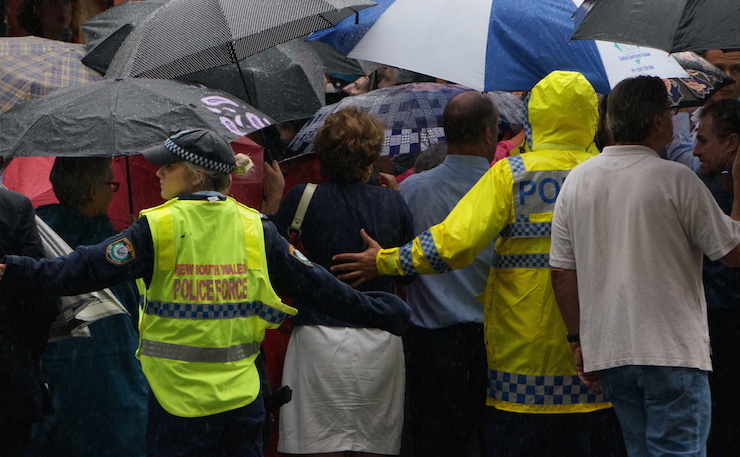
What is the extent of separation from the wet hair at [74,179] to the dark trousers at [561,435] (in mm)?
2306

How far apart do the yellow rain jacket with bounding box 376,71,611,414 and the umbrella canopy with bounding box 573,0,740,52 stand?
0.41m

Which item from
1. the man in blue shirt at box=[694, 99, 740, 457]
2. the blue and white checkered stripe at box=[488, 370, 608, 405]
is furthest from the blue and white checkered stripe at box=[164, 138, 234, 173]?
the man in blue shirt at box=[694, 99, 740, 457]

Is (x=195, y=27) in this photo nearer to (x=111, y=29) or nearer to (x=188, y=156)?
(x=111, y=29)

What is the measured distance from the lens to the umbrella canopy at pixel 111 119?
4.74 meters

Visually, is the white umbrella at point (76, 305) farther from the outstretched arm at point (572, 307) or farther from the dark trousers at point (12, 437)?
the outstretched arm at point (572, 307)

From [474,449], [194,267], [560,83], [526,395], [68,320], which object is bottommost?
[474,449]

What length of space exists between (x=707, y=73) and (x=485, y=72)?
1.77 meters

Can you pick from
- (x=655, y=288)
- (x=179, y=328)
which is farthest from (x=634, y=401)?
(x=179, y=328)

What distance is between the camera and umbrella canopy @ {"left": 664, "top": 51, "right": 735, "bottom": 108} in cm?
627

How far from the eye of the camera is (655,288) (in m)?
4.21

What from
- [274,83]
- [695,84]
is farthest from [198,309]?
[695,84]

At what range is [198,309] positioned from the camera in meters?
3.96

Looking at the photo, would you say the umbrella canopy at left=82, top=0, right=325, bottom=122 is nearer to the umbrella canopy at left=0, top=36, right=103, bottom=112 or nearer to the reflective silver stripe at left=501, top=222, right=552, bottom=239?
the umbrella canopy at left=0, top=36, right=103, bottom=112

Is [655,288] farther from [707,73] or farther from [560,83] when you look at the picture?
[707,73]
